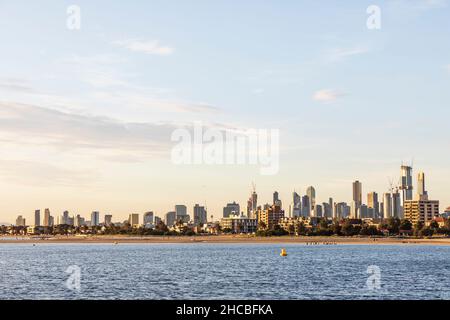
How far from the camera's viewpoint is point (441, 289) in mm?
103375

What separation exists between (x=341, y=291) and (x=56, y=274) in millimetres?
61916
